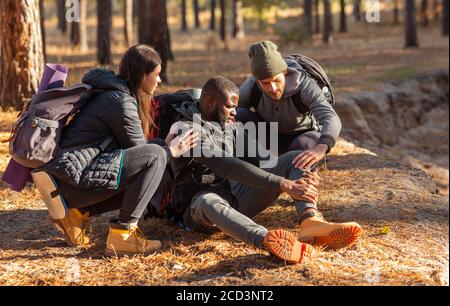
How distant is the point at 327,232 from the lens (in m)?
5.03

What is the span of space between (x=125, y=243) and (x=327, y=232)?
1.42 m

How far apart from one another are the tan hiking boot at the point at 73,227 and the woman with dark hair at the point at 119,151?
0.02 metres

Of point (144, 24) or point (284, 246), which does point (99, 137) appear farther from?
point (144, 24)

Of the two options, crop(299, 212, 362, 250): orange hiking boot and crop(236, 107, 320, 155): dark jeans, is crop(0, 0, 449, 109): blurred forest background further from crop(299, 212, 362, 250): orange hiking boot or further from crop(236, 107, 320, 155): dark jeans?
crop(299, 212, 362, 250): orange hiking boot

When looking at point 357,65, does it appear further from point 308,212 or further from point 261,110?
point 308,212

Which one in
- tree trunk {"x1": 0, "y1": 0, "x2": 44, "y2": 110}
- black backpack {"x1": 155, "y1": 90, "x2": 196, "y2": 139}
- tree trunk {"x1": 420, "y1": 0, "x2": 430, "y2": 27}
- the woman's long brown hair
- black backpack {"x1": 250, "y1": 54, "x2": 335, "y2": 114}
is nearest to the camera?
the woman's long brown hair

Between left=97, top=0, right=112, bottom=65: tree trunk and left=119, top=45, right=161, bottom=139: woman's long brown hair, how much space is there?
1283cm

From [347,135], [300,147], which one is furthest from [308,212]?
[347,135]

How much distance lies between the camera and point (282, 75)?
5.75 m

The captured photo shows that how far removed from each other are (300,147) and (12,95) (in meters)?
5.16

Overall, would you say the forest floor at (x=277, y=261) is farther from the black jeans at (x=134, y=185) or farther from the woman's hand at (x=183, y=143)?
the woman's hand at (x=183, y=143)

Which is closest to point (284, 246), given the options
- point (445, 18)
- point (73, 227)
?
point (73, 227)

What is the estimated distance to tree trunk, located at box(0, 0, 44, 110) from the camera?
945 cm

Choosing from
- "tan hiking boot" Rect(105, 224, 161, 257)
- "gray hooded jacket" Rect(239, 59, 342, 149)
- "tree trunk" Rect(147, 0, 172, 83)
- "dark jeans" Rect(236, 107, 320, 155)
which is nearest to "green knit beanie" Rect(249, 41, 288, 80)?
"gray hooded jacket" Rect(239, 59, 342, 149)
